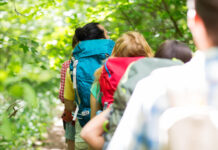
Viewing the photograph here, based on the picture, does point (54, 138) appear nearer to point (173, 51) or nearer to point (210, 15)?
point (173, 51)

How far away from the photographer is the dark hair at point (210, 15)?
0.87m

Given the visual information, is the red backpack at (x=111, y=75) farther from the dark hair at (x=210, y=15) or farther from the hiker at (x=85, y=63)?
the dark hair at (x=210, y=15)

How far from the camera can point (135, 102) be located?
3.34 ft

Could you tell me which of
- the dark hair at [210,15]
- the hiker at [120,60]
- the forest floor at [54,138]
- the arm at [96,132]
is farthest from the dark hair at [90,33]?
the forest floor at [54,138]

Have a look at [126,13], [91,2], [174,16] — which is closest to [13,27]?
[91,2]

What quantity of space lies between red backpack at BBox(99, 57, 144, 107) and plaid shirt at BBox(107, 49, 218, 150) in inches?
31.3

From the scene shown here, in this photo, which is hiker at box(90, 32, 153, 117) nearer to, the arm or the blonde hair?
the blonde hair

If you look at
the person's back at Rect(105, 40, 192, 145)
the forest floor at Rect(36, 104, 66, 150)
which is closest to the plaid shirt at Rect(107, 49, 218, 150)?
the person's back at Rect(105, 40, 192, 145)

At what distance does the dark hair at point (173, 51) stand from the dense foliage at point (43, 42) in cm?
75

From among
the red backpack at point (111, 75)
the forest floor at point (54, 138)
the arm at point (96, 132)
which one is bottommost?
the forest floor at point (54, 138)

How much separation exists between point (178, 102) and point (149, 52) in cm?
121

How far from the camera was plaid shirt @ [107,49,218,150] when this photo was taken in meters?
0.85

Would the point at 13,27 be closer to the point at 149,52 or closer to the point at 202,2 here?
the point at 149,52

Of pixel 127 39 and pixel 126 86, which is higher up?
pixel 127 39
